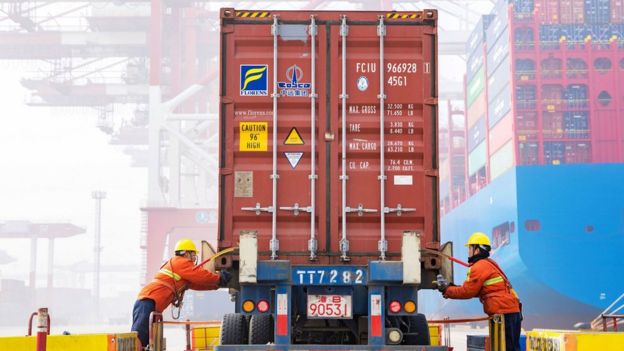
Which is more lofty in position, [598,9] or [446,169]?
[598,9]

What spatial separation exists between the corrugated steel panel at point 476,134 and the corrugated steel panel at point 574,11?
651cm

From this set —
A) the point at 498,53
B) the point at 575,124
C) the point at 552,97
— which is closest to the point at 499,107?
the point at 498,53

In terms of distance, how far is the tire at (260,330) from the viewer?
9.59m

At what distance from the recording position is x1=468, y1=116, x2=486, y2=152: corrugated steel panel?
41031 millimetres

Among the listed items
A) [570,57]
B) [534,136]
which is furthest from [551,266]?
[570,57]

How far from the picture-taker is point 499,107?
3766 cm

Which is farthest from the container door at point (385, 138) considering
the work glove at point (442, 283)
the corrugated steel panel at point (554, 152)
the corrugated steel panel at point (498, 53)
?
the corrugated steel panel at point (498, 53)

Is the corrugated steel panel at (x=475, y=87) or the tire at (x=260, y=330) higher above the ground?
the corrugated steel panel at (x=475, y=87)

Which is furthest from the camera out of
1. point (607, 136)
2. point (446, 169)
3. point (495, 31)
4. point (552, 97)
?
point (446, 169)

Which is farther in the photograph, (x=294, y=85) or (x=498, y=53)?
(x=498, y=53)

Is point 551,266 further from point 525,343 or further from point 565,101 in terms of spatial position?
point 525,343

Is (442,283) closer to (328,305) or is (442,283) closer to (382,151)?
(328,305)

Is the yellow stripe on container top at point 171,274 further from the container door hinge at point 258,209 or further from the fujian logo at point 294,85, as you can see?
the fujian logo at point 294,85

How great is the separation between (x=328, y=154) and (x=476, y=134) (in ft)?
111
